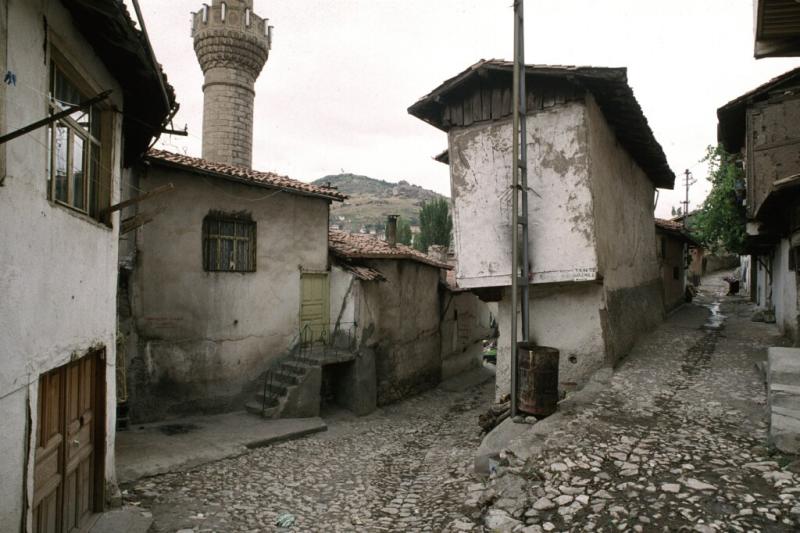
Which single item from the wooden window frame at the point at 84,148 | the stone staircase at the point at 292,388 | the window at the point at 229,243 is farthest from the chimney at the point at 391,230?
the wooden window frame at the point at 84,148

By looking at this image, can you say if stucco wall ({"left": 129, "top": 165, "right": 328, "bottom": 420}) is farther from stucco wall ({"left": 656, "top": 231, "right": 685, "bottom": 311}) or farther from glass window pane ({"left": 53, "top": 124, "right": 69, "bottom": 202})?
stucco wall ({"left": 656, "top": 231, "right": 685, "bottom": 311})

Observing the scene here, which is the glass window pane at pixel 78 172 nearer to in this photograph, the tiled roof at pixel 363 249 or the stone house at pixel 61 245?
the stone house at pixel 61 245

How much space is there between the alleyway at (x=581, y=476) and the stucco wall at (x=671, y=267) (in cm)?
631

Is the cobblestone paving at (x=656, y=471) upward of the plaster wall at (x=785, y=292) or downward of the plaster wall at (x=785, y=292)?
downward

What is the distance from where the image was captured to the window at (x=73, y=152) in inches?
179

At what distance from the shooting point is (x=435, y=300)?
18.5 m

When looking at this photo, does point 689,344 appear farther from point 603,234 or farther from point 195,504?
point 195,504

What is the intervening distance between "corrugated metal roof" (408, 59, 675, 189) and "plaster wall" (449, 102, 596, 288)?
1.89 ft

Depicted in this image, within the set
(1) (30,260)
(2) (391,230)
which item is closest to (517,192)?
(1) (30,260)

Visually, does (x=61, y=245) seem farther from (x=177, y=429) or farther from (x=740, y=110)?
(x=740, y=110)

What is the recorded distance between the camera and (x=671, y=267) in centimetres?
1920

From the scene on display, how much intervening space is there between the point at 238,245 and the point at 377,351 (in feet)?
17.5

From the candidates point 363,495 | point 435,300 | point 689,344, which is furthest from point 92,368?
point 435,300

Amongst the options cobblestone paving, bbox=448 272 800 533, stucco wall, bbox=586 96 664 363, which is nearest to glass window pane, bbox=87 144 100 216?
cobblestone paving, bbox=448 272 800 533
